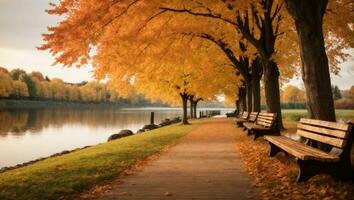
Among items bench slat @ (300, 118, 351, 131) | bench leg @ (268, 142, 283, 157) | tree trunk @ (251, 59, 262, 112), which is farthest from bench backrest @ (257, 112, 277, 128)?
tree trunk @ (251, 59, 262, 112)

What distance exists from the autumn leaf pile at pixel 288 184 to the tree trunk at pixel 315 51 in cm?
165

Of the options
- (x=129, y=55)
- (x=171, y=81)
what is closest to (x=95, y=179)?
(x=129, y=55)

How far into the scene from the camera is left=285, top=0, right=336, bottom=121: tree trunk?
9.04m

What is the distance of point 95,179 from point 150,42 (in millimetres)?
8860

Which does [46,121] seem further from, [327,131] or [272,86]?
[327,131]

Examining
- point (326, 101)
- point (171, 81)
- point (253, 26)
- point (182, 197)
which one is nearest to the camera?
point (182, 197)

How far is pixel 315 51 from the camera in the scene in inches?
357

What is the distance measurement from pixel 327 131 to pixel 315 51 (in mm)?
2534

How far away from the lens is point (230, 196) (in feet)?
21.6

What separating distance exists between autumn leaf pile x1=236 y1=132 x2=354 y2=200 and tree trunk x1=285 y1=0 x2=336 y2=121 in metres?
1.65

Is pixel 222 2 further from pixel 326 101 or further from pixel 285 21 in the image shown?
pixel 285 21

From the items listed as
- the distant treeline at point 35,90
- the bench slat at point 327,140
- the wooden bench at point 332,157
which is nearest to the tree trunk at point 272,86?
the bench slat at point 327,140

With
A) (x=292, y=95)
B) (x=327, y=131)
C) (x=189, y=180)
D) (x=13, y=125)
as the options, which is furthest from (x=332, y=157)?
(x=292, y=95)

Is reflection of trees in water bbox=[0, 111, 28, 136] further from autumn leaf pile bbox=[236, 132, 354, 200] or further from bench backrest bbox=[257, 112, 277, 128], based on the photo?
autumn leaf pile bbox=[236, 132, 354, 200]
